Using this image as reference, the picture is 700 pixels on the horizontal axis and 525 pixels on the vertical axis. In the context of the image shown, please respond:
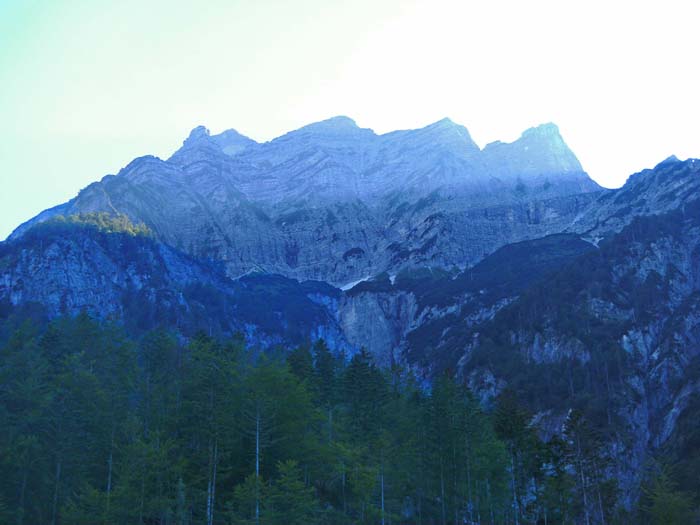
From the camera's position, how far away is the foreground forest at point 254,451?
48.7m

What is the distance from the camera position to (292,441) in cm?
5822

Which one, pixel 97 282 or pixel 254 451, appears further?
pixel 97 282

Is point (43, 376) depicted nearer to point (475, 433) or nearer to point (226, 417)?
point (226, 417)

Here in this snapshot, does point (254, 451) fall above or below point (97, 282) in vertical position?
below

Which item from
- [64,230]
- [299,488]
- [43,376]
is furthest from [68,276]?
[299,488]

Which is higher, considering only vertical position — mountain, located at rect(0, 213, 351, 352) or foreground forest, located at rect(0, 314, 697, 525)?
mountain, located at rect(0, 213, 351, 352)

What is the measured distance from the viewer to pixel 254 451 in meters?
55.9

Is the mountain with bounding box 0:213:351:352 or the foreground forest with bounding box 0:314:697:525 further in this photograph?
the mountain with bounding box 0:213:351:352

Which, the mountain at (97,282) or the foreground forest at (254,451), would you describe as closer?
the foreground forest at (254,451)

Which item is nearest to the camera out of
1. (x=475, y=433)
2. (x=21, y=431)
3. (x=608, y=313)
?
(x=21, y=431)

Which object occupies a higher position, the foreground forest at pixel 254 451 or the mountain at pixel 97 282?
the mountain at pixel 97 282

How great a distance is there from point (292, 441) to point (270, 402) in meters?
4.46

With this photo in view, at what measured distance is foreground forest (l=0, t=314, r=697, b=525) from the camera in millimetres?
48656

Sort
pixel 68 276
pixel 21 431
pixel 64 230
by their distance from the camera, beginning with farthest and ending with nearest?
pixel 64 230
pixel 68 276
pixel 21 431
